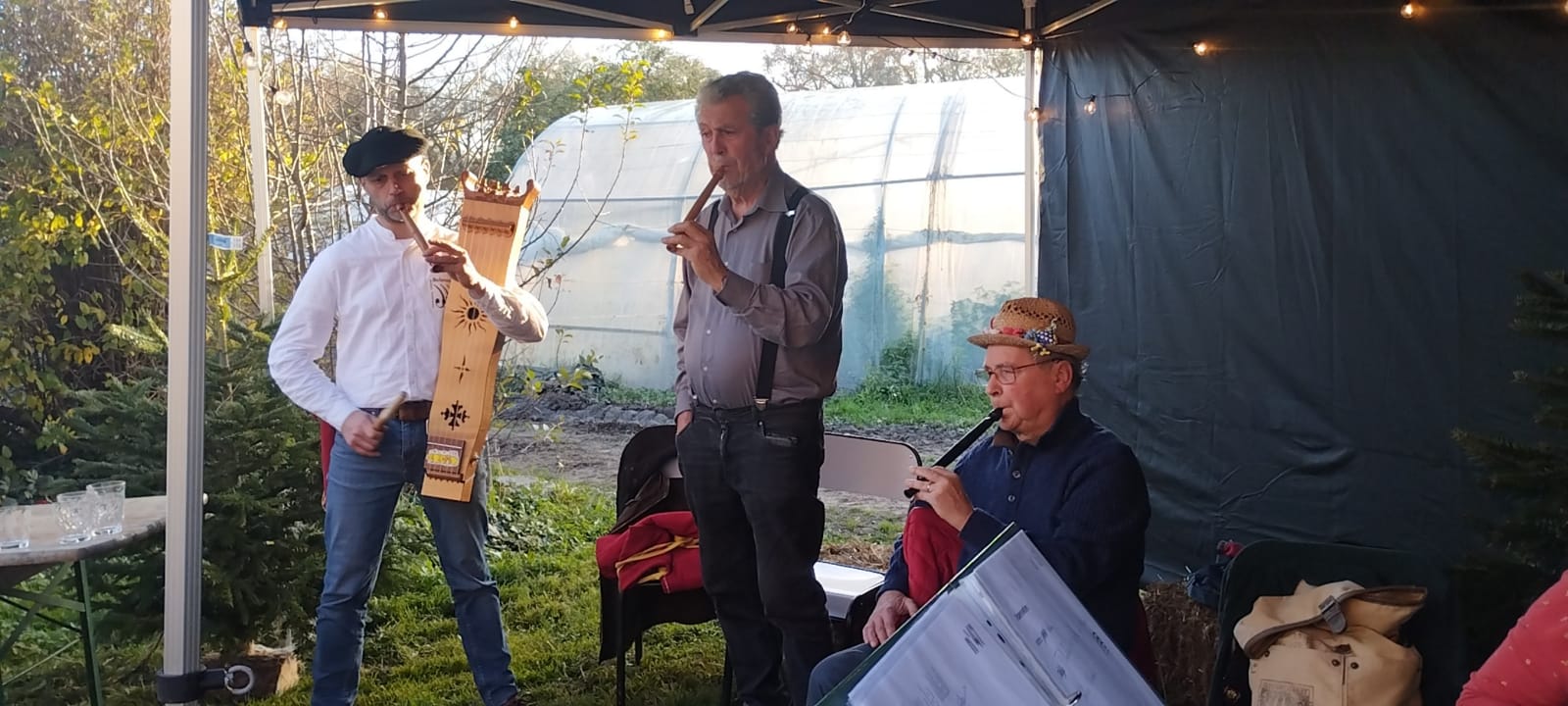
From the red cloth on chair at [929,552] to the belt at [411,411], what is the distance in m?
1.18

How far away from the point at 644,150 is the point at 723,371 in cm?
611

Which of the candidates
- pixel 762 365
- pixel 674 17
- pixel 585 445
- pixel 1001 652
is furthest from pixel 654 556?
pixel 585 445

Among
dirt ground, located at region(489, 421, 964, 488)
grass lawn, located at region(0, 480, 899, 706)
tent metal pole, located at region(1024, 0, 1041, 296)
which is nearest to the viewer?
grass lawn, located at region(0, 480, 899, 706)

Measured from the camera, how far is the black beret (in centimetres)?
272

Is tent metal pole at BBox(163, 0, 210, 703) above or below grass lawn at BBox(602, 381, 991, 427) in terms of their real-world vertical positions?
above

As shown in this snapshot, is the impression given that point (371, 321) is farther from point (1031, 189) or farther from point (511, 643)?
point (1031, 189)

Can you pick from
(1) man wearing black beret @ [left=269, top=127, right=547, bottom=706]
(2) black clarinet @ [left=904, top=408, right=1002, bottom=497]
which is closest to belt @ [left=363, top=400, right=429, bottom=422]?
(1) man wearing black beret @ [left=269, top=127, right=547, bottom=706]

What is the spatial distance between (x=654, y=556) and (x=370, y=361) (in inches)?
35.0

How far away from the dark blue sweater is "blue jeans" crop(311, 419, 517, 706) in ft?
4.21

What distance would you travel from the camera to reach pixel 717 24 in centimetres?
400

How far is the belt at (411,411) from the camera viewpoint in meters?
2.73

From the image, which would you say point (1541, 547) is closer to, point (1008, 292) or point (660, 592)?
point (660, 592)

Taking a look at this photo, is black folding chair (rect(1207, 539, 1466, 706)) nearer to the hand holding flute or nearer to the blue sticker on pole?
the hand holding flute

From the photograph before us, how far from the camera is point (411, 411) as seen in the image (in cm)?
274
